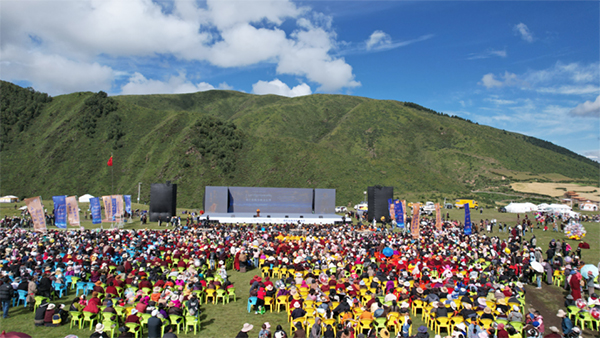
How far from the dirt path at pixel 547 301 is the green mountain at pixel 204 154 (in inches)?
1978

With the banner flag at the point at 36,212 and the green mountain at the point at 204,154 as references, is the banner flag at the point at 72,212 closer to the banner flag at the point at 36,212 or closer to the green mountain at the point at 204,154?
the banner flag at the point at 36,212

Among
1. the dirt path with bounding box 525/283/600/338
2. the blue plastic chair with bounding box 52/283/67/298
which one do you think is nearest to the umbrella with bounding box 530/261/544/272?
the dirt path with bounding box 525/283/600/338

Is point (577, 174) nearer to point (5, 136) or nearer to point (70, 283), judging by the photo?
point (70, 283)

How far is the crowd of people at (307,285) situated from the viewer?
31.8 feet

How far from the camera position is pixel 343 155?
265 ft

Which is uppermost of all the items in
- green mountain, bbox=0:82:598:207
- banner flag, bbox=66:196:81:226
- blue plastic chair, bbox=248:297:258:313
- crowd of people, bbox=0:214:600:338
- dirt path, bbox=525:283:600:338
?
green mountain, bbox=0:82:598:207

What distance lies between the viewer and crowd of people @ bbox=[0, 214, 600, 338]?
970 centimetres

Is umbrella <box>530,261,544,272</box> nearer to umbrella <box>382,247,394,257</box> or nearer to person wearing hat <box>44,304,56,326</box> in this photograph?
umbrella <box>382,247,394,257</box>

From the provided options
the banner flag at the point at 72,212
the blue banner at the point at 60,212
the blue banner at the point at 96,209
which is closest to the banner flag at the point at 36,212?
the blue banner at the point at 60,212

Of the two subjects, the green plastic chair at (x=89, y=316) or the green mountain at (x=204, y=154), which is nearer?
the green plastic chair at (x=89, y=316)

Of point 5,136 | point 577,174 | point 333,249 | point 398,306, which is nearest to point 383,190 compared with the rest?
point 333,249

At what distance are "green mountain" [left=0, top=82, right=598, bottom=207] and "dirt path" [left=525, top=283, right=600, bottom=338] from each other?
50232 mm

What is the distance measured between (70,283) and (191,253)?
5.01m

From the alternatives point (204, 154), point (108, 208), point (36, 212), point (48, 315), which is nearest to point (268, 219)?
point (108, 208)
